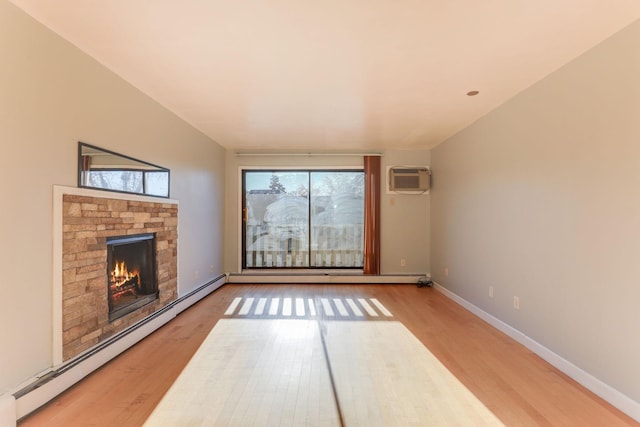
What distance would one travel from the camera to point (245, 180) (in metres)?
5.65

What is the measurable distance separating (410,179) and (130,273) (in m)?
4.28

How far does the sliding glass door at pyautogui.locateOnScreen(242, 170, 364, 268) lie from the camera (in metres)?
5.68

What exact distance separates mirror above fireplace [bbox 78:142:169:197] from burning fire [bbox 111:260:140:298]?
0.69m

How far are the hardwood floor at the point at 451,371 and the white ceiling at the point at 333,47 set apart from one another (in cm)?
236

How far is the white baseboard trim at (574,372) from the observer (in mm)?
1844

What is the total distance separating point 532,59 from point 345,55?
4.60ft

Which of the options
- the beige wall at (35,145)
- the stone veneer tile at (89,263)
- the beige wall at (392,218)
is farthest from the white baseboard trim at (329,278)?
the beige wall at (35,145)

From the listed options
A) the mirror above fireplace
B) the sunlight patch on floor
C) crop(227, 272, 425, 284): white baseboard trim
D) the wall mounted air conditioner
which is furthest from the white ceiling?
crop(227, 272, 425, 284): white baseboard trim

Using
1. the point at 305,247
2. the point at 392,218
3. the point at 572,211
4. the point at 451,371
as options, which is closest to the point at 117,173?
A: the point at 451,371

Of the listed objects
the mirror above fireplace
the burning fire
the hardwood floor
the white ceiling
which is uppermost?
the white ceiling

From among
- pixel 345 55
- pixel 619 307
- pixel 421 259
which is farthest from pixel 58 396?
pixel 421 259

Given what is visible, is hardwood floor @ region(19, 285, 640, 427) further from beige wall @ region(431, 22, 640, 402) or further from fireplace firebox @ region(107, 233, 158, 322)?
fireplace firebox @ region(107, 233, 158, 322)

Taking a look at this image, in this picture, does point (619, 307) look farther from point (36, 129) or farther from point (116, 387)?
point (36, 129)

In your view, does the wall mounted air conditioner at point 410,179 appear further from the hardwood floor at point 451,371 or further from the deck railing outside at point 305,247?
the hardwood floor at point 451,371
